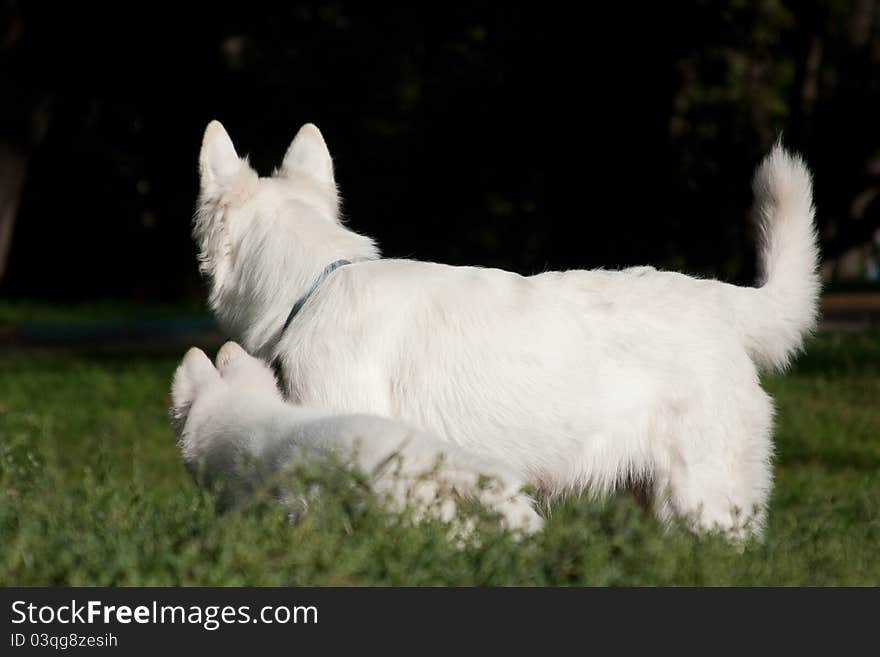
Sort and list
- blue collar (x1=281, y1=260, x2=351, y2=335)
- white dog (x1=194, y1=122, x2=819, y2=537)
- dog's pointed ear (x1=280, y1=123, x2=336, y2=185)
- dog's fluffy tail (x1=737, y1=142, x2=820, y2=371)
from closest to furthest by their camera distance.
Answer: white dog (x1=194, y1=122, x2=819, y2=537) → blue collar (x1=281, y1=260, x2=351, y2=335) → dog's fluffy tail (x1=737, y1=142, x2=820, y2=371) → dog's pointed ear (x1=280, y1=123, x2=336, y2=185)

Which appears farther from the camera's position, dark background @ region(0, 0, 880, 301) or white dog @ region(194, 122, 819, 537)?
dark background @ region(0, 0, 880, 301)

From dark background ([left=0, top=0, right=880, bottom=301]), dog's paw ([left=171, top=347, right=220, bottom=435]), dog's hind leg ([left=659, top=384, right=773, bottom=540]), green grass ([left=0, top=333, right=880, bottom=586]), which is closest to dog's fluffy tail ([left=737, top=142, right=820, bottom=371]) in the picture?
dog's hind leg ([left=659, top=384, right=773, bottom=540])

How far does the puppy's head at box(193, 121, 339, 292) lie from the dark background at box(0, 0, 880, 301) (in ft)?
42.2

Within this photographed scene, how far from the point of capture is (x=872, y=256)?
3300 cm

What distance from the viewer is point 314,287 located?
6145 mm

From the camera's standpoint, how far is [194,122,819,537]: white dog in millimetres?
5719

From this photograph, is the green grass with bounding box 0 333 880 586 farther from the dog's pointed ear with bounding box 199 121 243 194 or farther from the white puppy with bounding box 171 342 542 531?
the dog's pointed ear with bounding box 199 121 243 194

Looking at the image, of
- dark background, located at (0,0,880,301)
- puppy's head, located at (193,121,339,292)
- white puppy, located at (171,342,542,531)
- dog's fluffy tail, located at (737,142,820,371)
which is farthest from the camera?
dark background, located at (0,0,880,301)

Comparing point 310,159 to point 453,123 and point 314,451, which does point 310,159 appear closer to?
point 314,451

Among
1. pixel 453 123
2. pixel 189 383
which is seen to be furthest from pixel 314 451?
pixel 453 123

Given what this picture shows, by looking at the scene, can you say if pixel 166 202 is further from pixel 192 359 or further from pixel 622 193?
pixel 192 359

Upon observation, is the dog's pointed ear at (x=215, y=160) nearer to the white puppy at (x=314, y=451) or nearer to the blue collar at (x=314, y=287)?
the blue collar at (x=314, y=287)

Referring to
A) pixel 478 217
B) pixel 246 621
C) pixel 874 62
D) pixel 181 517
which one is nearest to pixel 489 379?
pixel 181 517

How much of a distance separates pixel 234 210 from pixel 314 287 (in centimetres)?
61
